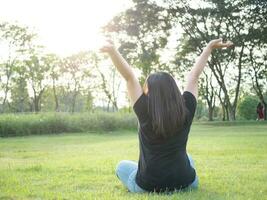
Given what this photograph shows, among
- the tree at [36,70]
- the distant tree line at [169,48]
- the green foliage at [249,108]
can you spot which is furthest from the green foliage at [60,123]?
the green foliage at [249,108]

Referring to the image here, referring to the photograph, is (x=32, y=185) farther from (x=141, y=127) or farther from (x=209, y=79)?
(x=209, y=79)

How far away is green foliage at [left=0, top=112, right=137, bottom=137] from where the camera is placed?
22094 millimetres

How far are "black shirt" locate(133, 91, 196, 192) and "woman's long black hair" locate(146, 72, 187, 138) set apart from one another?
11cm

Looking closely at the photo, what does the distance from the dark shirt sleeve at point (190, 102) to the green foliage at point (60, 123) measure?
60.0 ft

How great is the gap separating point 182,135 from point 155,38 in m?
35.1

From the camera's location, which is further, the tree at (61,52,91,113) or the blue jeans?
the tree at (61,52,91,113)

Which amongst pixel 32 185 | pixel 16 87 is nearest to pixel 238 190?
pixel 32 185

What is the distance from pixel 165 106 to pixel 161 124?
0.18m

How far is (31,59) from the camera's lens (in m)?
47.5

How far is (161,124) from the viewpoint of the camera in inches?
168

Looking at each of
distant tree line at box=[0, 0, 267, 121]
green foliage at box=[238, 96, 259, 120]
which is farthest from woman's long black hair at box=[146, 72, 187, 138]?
green foliage at box=[238, 96, 259, 120]

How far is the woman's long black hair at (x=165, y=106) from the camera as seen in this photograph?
4301 millimetres

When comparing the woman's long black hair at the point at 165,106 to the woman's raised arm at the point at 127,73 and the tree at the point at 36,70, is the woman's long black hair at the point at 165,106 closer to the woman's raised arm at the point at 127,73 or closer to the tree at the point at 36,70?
the woman's raised arm at the point at 127,73

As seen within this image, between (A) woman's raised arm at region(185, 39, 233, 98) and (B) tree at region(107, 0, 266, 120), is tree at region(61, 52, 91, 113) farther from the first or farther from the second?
(A) woman's raised arm at region(185, 39, 233, 98)
